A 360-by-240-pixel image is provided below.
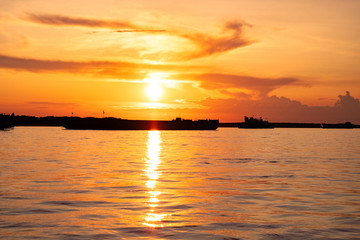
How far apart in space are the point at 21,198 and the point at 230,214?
33.8 feet

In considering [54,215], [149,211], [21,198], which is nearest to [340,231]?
[149,211]

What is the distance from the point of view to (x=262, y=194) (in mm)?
22516

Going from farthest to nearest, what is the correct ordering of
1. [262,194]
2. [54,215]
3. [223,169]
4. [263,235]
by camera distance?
[223,169] < [262,194] < [54,215] < [263,235]

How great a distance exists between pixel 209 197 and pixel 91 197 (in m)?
5.94

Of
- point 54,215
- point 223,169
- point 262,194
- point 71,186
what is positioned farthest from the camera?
point 223,169

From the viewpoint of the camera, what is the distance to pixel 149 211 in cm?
1759

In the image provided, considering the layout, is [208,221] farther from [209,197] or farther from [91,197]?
[91,197]

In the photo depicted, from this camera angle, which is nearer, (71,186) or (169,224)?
(169,224)

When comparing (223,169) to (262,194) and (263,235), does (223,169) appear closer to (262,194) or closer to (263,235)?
(262,194)

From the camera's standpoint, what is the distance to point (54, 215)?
656 inches

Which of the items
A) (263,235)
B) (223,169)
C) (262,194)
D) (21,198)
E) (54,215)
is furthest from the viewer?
(223,169)

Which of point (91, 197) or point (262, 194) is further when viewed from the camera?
point (262, 194)

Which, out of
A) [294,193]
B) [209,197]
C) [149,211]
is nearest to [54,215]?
[149,211]

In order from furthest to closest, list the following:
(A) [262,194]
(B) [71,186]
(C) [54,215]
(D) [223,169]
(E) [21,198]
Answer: (D) [223,169] < (B) [71,186] < (A) [262,194] < (E) [21,198] < (C) [54,215]
